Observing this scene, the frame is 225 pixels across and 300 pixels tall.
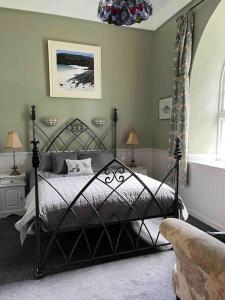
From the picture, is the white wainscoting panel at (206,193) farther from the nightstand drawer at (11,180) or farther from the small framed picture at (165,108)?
the nightstand drawer at (11,180)

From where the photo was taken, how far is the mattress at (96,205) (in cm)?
209

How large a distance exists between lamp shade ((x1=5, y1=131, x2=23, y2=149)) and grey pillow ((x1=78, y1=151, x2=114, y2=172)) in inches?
37.6

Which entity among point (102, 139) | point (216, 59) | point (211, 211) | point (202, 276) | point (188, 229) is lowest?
point (211, 211)

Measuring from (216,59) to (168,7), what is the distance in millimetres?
1219

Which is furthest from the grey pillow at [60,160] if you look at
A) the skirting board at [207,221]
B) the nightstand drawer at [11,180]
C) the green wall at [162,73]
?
the skirting board at [207,221]

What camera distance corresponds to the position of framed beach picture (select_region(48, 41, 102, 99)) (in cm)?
385

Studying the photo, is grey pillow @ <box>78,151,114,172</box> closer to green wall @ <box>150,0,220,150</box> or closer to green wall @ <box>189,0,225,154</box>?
green wall @ <box>150,0,220,150</box>

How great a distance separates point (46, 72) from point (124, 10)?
7.72ft

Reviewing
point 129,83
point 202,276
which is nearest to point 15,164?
point 129,83

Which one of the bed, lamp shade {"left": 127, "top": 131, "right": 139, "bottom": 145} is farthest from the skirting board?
lamp shade {"left": 127, "top": 131, "right": 139, "bottom": 145}

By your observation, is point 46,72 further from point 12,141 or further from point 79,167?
point 79,167

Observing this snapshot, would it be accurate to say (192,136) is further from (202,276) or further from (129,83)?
(202,276)

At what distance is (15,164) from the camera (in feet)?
12.5

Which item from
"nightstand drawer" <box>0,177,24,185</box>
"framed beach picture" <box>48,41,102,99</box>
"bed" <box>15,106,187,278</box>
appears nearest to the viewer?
"bed" <box>15,106,187,278</box>
